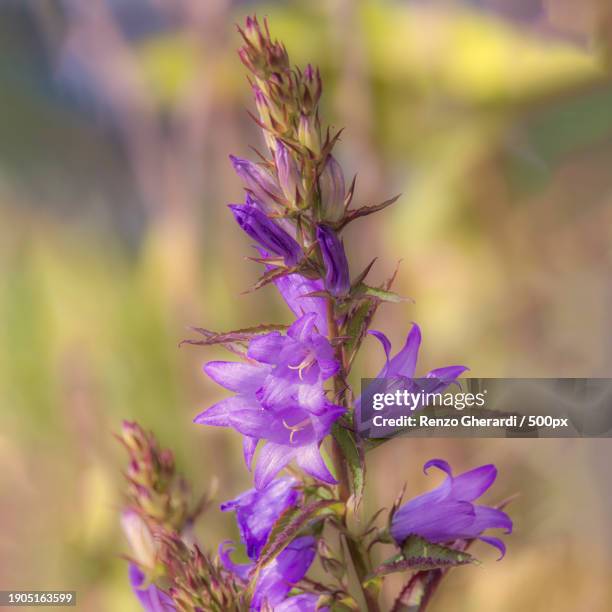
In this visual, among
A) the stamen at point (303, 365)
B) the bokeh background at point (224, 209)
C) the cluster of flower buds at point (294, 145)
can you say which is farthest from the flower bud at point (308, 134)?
the bokeh background at point (224, 209)

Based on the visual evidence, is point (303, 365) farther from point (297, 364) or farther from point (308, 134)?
point (308, 134)

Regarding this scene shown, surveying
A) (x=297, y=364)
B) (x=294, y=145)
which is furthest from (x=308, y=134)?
(x=297, y=364)

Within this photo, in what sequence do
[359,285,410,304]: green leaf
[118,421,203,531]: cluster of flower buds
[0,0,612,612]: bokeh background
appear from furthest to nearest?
1. [0,0,612,612]: bokeh background
2. [118,421,203,531]: cluster of flower buds
3. [359,285,410,304]: green leaf

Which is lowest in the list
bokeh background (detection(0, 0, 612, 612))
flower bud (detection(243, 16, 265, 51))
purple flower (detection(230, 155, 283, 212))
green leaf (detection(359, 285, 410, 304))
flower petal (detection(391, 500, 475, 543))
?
flower petal (detection(391, 500, 475, 543))

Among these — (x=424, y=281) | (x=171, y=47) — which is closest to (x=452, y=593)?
(x=424, y=281)

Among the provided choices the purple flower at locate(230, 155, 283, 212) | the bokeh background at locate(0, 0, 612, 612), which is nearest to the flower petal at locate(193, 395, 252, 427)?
the purple flower at locate(230, 155, 283, 212)

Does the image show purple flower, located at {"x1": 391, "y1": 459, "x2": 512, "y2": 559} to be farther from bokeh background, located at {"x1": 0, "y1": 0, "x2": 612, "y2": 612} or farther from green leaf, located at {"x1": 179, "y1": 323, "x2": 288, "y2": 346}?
bokeh background, located at {"x1": 0, "y1": 0, "x2": 612, "y2": 612}

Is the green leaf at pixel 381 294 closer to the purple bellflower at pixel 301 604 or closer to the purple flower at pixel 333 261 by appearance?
the purple flower at pixel 333 261
